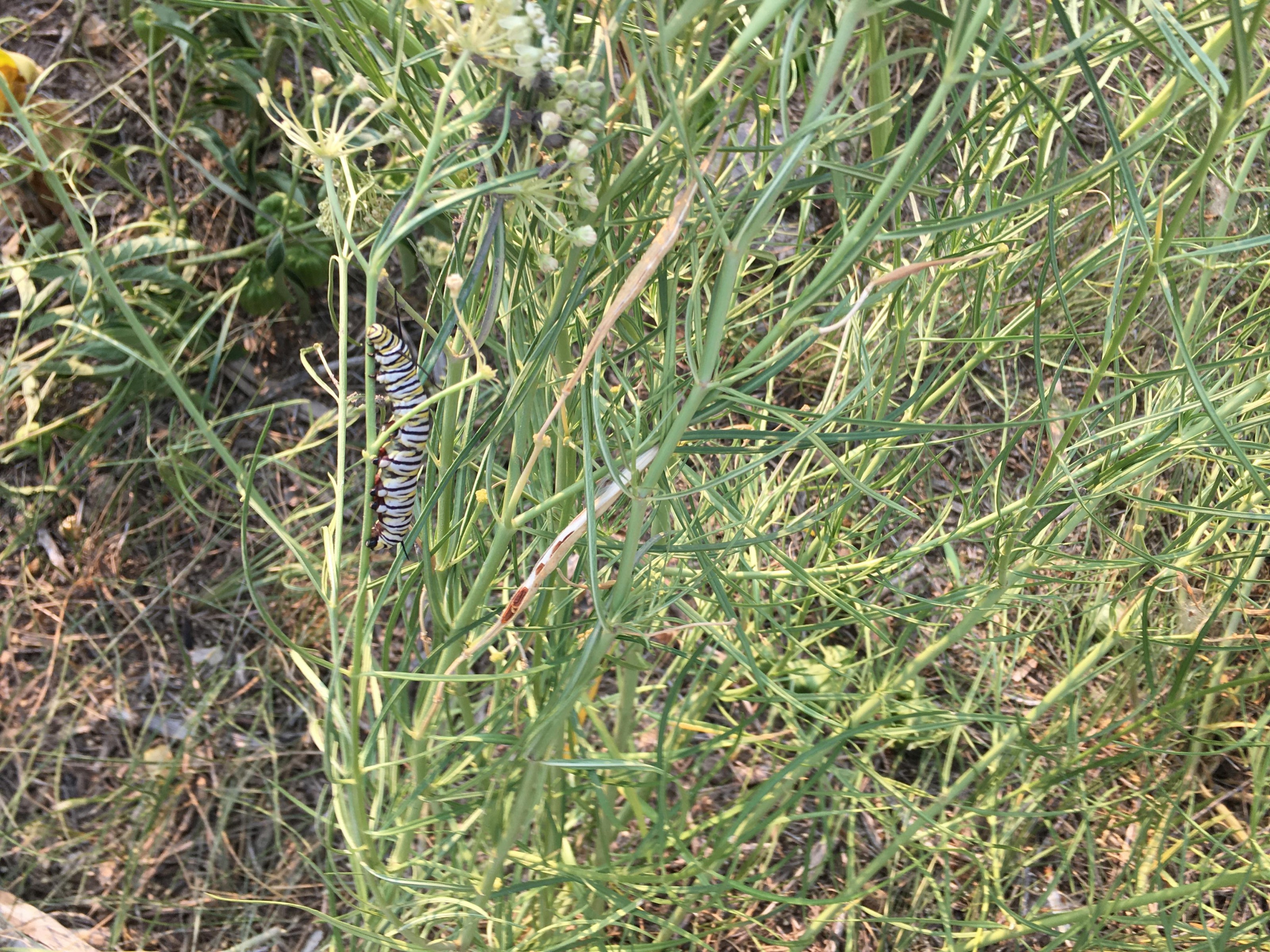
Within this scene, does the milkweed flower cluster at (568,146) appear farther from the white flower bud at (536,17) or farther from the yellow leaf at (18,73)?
the yellow leaf at (18,73)

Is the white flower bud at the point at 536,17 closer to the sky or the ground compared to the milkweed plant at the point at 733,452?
closer to the sky

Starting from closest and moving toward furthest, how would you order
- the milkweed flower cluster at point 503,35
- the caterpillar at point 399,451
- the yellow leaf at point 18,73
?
the milkweed flower cluster at point 503,35 < the caterpillar at point 399,451 < the yellow leaf at point 18,73

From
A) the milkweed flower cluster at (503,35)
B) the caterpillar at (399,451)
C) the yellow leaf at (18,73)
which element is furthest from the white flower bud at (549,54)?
the yellow leaf at (18,73)

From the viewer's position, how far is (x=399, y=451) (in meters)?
0.64

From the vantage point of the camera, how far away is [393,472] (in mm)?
638

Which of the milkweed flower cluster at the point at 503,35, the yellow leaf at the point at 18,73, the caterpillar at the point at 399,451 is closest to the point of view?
the milkweed flower cluster at the point at 503,35

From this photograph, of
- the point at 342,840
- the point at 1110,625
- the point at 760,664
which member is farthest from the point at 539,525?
the point at 342,840

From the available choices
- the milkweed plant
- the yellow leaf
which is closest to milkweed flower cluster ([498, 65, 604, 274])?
the milkweed plant

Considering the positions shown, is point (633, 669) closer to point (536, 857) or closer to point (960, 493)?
point (536, 857)

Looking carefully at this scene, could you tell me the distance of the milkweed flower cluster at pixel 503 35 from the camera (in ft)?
1.14

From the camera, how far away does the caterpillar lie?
24.2 inches

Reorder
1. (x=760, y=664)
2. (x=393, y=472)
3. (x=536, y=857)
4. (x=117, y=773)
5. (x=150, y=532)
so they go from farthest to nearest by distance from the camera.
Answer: (x=150, y=532), (x=117, y=773), (x=760, y=664), (x=536, y=857), (x=393, y=472)

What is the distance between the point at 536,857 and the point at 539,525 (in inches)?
12.1

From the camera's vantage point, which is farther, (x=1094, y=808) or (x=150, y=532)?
(x=150, y=532)
